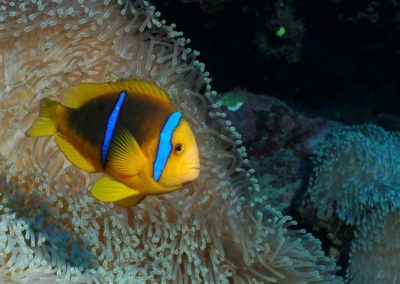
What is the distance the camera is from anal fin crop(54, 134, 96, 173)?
4.21ft

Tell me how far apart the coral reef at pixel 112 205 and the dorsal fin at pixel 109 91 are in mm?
700

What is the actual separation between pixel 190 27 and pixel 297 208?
64.2 inches

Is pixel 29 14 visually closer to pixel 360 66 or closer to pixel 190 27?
pixel 190 27

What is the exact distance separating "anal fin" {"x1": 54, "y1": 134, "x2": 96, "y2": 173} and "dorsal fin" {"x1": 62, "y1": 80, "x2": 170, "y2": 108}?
0.35ft

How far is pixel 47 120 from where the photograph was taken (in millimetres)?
1333

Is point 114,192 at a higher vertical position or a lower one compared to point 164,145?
lower

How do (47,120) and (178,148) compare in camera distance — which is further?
(47,120)

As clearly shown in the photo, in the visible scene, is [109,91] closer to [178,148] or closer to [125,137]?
[125,137]

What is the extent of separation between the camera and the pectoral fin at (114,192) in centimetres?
118

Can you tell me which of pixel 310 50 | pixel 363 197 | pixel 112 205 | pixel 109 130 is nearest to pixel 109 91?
pixel 109 130

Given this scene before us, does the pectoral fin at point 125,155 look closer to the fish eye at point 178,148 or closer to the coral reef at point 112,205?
the fish eye at point 178,148

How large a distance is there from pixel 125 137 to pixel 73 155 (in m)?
0.23

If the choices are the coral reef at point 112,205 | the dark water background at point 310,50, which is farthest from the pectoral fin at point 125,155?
the dark water background at point 310,50

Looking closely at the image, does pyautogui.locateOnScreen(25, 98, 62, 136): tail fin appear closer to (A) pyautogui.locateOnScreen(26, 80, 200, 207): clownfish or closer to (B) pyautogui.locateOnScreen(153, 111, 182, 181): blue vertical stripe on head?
(A) pyautogui.locateOnScreen(26, 80, 200, 207): clownfish
